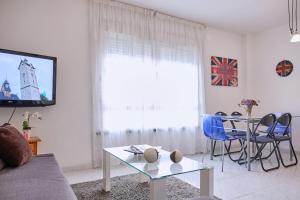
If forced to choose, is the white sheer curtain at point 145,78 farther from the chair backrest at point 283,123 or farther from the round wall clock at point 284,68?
the round wall clock at point 284,68

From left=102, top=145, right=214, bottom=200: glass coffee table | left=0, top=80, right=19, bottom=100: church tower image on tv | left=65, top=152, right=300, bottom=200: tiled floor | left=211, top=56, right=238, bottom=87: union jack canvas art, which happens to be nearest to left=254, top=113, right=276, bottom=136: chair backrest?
left=65, top=152, right=300, bottom=200: tiled floor

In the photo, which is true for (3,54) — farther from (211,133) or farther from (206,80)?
(206,80)

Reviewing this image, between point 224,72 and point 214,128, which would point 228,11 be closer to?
point 224,72

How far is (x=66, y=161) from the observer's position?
3.12 m

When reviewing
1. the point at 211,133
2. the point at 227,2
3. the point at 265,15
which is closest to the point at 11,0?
the point at 227,2

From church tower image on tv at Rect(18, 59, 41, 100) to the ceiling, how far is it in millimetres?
1754

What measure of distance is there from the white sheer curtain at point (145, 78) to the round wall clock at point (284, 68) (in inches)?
65.8

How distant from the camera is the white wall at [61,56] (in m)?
2.84

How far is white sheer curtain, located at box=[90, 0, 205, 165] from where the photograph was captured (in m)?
3.35

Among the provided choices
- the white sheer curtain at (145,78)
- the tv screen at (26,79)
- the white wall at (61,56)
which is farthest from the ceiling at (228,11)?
the tv screen at (26,79)

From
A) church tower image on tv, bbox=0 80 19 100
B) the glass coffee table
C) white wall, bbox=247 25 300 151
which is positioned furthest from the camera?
white wall, bbox=247 25 300 151

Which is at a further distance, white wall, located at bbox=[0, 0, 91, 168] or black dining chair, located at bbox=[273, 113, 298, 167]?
black dining chair, located at bbox=[273, 113, 298, 167]

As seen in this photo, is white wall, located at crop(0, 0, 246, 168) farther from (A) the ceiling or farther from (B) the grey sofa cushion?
(B) the grey sofa cushion

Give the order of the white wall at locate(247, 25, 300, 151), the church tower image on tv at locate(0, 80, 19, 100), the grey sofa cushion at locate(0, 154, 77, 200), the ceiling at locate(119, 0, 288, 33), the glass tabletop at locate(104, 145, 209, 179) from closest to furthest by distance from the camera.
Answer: the grey sofa cushion at locate(0, 154, 77, 200), the glass tabletop at locate(104, 145, 209, 179), the church tower image on tv at locate(0, 80, 19, 100), the ceiling at locate(119, 0, 288, 33), the white wall at locate(247, 25, 300, 151)
